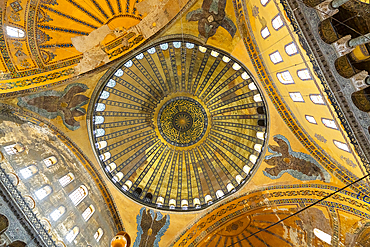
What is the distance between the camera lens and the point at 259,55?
9.22 meters

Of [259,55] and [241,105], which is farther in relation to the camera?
[241,105]

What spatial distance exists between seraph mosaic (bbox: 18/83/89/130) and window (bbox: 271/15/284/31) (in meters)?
8.21

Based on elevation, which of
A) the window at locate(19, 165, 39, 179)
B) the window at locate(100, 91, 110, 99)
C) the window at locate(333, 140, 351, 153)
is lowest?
the window at locate(333, 140, 351, 153)

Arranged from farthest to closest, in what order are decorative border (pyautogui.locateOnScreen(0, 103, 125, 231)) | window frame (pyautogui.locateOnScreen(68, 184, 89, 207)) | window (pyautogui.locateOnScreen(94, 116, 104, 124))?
1. window (pyautogui.locateOnScreen(94, 116, 104, 124))
2. window frame (pyautogui.locateOnScreen(68, 184, 89, 207))
3. decorative border (pyautogui.locateOnScreen(0, 103, 125, 231))

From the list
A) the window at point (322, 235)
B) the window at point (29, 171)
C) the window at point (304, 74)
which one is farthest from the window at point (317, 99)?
the window at point (29, 171)

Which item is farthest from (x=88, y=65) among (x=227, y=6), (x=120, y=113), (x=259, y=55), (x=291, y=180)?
(x=291, y=180)

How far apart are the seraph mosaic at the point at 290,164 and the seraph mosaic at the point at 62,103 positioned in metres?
9.73

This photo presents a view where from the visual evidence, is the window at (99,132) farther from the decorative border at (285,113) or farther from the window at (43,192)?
the decorative border at (285,113)

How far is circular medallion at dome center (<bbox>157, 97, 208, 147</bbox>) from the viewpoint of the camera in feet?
44.5

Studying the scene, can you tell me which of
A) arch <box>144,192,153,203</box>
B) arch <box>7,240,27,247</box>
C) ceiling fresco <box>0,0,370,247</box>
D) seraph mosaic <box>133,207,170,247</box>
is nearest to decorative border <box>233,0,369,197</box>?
ceiling fresco <box>0,0,370,247</box>

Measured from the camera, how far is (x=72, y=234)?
8.80 metres

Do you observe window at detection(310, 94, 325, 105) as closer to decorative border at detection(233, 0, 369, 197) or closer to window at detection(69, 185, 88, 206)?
decorative border at detection(233, 0, 369, 197)

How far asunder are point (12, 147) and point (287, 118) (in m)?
11.6

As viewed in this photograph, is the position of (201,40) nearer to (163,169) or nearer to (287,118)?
(287,118)
